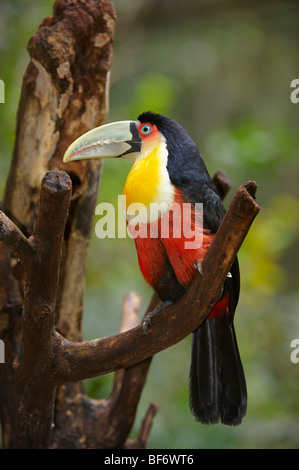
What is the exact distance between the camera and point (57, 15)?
2.02 m

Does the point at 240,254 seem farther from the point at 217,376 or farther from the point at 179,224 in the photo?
the point at 179,224

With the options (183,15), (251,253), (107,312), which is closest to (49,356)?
(107,312)

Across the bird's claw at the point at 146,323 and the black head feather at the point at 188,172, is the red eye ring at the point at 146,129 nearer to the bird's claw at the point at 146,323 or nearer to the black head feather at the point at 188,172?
the black head feather at the point at 188,172

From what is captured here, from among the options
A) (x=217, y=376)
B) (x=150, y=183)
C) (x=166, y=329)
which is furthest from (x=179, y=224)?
(x=217, y=376)

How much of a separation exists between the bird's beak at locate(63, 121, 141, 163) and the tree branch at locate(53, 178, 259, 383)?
0.55 meters

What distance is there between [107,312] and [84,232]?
1.17m

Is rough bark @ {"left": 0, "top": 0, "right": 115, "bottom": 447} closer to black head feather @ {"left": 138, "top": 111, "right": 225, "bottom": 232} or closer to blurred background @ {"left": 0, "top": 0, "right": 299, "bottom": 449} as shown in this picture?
black head feather @ {"left": 138, "top": 111, "right": 225, "bottom": 232}

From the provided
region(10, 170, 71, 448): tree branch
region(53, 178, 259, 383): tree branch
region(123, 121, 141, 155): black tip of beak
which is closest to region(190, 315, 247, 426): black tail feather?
region(53, 178, 259, 383): tree branch

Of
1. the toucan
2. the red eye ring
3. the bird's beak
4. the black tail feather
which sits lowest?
the black tail feather

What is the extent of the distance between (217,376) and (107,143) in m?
0.92

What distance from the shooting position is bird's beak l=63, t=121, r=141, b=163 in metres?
1.79

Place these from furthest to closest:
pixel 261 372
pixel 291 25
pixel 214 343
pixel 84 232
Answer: pixel 291 25 < pixel 261 372 < pixel 84 232 < pixel 214 343

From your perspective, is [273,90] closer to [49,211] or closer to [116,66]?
[116,66]

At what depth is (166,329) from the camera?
5.39ft
